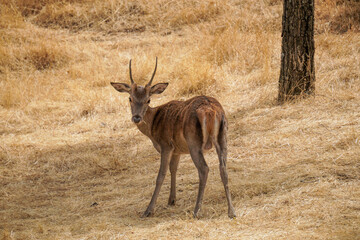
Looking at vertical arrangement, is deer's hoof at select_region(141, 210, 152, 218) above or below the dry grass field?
below

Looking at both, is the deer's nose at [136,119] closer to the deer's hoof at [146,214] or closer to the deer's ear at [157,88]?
the deer's ear at [157,88]

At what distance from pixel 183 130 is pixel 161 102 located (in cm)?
475

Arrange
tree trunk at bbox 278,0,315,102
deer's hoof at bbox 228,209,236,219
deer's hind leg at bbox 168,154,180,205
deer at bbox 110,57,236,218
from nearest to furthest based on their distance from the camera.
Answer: deer's hoof at bbox 228,209,236,219 < deer at bbox 110,57,236,218 < deer's hind leg at bbox 168,154,180,205 < tree trunk at bbox 278,0,315,102

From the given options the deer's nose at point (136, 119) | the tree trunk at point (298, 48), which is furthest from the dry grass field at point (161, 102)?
the deer's nose at point (136, 119)

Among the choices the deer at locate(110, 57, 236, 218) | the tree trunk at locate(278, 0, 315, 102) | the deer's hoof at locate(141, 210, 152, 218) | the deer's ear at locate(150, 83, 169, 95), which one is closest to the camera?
the deer at locate(110, 57, 236, 218)

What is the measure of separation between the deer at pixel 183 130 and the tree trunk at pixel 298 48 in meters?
3.32

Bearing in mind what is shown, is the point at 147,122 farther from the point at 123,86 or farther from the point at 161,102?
the point at 161,102

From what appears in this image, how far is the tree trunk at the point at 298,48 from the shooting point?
27.9 ft

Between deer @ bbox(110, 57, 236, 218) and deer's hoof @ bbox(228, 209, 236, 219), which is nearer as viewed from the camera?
deer's hoof @ bbox(228, 209, 236, 219)

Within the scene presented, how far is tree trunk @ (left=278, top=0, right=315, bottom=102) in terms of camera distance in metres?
8.52

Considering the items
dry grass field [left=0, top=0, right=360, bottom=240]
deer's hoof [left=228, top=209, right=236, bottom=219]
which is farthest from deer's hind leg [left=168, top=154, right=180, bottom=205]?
deer's hoof [left=228, top=209, right=236, bottom=219]

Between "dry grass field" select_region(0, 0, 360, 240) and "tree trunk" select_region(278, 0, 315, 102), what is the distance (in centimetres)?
30

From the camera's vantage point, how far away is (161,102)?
1002 cm

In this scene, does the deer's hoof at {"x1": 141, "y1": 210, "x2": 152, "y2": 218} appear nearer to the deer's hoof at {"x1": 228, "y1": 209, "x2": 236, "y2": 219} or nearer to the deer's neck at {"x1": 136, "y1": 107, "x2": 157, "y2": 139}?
the deer's neck at {"x1": 136, "y1": 107, "x2": 157, "y2": 139}
